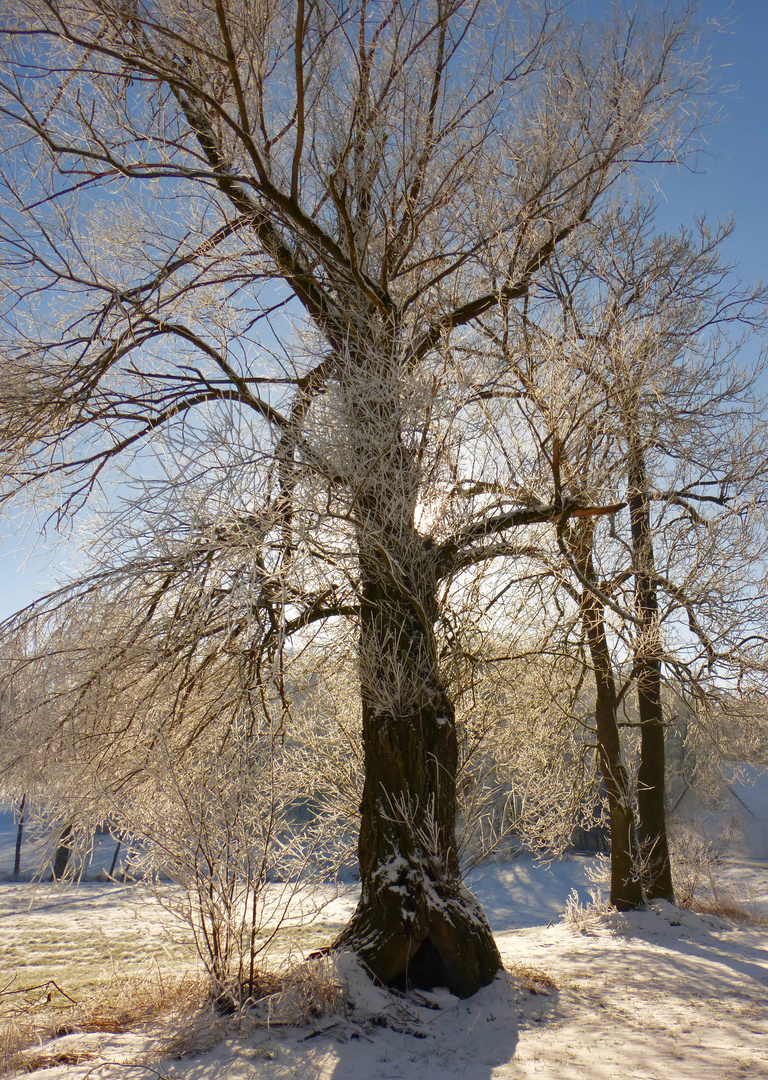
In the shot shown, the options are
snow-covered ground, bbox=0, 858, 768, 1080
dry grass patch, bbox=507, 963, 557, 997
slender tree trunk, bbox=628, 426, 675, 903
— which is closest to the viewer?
snow-covered ground, bbox=0, 858, 768, 1080

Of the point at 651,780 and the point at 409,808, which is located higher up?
the point at 651,780

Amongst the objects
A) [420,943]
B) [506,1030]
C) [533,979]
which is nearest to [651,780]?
[533,979]

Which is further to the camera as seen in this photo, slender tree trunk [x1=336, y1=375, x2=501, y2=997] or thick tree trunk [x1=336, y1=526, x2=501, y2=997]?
thick tree trunk [x1=336, y1=526, x2=501, y2=997]

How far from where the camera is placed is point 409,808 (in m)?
5.52

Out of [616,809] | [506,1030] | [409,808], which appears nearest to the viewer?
[506,1030]

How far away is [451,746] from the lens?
5980mm

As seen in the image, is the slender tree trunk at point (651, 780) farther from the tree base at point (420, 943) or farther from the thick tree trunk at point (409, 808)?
the tree base at point (420, 943)

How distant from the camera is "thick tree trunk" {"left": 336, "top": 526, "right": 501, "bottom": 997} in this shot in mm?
5254

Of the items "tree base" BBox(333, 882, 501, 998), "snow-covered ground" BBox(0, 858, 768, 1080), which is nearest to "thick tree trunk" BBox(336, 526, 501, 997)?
"tree base" BBox(333, 882, 501, 998)

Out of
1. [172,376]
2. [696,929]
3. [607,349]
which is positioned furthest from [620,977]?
[172,376]

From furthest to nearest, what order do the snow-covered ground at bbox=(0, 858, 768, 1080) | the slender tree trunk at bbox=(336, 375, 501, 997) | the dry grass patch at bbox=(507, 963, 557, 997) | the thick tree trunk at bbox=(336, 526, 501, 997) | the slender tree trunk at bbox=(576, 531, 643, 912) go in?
the slender tree trunk at bbox=(576, 531, 643, 912) < the dry grass patch at bbox=(507, 963, 557, 997) < the thick tree trunk at bbox=(336, 526, 501, 997) < the slender tree trunk at bbox=(336, 375, 501, 997) < the snow-covered ground at bbox=(0, 858, 768, 1080)

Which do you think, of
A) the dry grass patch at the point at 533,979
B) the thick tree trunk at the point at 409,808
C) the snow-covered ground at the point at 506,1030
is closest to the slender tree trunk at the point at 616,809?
the snow-covered ground at the point at 506,1030

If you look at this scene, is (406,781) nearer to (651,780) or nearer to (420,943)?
(420,943)

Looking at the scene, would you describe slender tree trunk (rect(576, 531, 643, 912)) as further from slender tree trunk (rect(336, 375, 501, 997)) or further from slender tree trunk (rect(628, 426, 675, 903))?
slender tree trunk (rect(336, 375, 501, 997))
